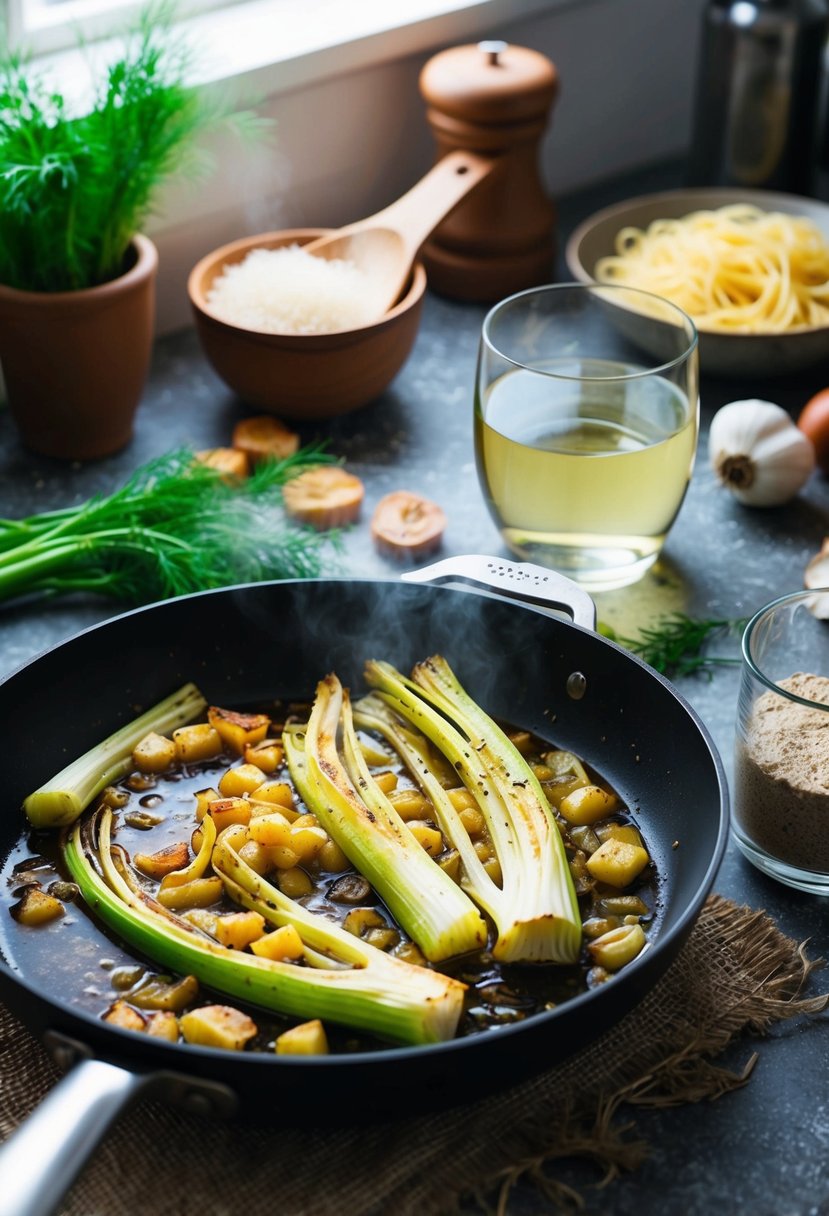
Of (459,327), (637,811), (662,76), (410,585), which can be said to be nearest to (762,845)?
(637,811)

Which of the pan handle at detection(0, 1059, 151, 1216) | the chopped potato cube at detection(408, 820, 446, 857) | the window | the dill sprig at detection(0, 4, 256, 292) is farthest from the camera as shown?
the window

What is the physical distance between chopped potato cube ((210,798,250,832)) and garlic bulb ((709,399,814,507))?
802 mm

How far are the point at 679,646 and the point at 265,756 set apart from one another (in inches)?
19.0

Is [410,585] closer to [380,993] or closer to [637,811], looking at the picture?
[637,811]

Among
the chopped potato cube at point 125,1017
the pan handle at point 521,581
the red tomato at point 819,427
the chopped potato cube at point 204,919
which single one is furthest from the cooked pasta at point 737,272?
the chopped potato cube at point 125,1017

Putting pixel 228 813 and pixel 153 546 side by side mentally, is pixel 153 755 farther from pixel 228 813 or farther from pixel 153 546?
pixel 153 546

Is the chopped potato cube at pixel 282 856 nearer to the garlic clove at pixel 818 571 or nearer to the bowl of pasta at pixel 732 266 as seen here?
the garlic clove at pixel 818 571

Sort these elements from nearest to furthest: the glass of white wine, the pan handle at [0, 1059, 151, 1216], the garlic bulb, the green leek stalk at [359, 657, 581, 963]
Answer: the pan handle at [0, 1059, 151, 1216]
the green leek stalk at [359, 657, 581, 963]
the glass of white wine
the garlic bulb

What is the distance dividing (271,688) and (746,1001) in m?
0.54

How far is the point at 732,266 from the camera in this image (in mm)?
1893

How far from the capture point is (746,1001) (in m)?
1.03

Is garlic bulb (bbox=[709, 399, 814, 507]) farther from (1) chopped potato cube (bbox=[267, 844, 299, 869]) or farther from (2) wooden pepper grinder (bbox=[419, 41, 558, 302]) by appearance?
(1) chopped potato cube (bbox=[267, 844, 299, 869])

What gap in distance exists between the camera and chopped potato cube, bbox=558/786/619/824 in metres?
1.13

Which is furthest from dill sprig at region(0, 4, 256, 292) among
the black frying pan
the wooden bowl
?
the black frying pan
